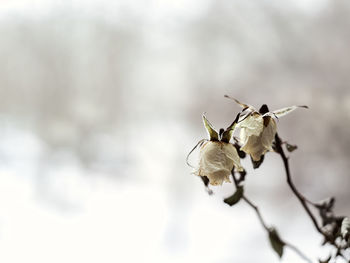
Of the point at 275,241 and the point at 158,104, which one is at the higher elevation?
the point at 158,104

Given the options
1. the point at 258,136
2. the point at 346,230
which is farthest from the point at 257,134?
the point at 346,230

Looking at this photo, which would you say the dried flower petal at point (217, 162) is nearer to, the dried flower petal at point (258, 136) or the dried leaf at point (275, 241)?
the dried flower petal at point (258, 136)

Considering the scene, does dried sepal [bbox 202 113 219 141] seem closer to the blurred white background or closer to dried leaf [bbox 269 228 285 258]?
dried leaf [bbox 269 228 285 258]

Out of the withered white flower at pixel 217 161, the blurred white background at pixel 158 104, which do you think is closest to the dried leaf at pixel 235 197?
the withered white flower at pixel 217 161

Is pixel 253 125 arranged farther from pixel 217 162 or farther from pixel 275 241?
pixel 275 241

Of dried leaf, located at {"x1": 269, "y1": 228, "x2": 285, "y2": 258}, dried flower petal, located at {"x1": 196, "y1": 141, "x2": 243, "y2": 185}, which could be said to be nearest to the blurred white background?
dried leaf, located at {"x1": 269, "y1": 228, "x2": 285, "y2": 258}

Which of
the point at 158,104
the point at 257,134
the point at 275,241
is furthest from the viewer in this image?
the point at 158,104

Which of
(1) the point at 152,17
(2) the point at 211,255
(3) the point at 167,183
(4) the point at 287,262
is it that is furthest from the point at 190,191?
(1) the point at 152,17

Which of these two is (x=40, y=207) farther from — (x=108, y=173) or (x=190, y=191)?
(x=190, y=191)

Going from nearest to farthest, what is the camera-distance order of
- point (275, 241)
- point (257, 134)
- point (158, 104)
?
point (257, 134) < point (275, 241) < point (158, 104)
